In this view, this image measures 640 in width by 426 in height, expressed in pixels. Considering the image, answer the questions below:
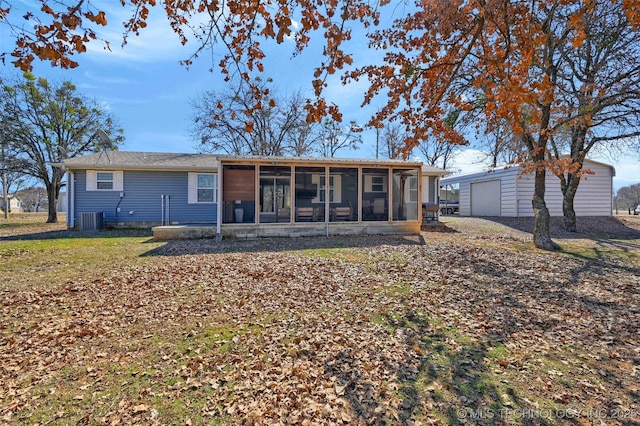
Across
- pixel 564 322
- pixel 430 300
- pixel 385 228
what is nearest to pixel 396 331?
pixel 430 300

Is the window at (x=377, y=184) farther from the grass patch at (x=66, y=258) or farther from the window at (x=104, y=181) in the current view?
the window at (x=104, y=181)

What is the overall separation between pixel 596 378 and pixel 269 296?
3983 mm

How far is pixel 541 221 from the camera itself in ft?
29.9

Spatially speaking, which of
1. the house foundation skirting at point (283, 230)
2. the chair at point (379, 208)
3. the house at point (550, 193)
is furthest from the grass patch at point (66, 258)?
the house at point (550, 193)

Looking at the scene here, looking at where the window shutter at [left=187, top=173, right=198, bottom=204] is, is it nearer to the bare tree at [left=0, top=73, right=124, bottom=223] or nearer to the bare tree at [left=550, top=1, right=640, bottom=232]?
the bare tree at [left=0, top=73, right=124, bottom=223]

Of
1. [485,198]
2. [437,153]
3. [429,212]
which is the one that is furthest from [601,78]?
[437,153]

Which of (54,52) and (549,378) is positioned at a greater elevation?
(54,52)

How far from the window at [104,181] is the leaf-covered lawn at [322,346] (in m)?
7.72

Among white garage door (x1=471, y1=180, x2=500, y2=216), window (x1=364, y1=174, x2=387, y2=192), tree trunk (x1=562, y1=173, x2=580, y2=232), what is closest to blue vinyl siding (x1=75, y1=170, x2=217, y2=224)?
window (x1=364, y1=174, x2=387, y2=192)

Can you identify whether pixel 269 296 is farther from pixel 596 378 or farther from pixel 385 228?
pixel 385 228

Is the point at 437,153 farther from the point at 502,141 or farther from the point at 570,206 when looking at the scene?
the point at 502,141

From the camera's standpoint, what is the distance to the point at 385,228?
11.6m

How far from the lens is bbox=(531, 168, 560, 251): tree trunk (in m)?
8.95

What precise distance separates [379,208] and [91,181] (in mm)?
12688
